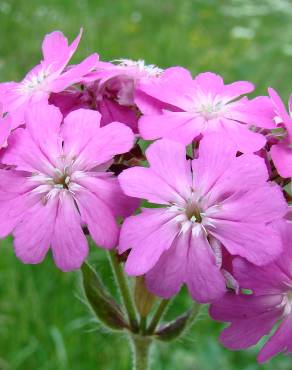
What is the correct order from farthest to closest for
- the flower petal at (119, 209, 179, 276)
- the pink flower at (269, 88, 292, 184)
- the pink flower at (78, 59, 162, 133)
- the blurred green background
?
the blurred green background → the pink flower at (78, 59, 162, 133) → the pink flower at (269, 88, 292, 184) → the flower petal at (119, 209, 179, 276)

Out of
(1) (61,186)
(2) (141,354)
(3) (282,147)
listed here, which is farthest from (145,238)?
(2) (141,354)

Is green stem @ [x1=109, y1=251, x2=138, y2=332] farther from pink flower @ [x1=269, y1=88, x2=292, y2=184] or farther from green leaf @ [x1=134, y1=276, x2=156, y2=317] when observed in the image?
pink flower @ [x1=269, y1=88, x2=292, y2=184]

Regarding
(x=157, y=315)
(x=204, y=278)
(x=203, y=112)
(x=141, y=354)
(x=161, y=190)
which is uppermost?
(x=203, y=112)

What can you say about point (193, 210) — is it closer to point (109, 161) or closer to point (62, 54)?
point (109, 161)

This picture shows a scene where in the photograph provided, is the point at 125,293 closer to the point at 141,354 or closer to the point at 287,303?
the point at 141,354

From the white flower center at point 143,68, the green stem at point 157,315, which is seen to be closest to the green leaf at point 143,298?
the green stem at point 157,315

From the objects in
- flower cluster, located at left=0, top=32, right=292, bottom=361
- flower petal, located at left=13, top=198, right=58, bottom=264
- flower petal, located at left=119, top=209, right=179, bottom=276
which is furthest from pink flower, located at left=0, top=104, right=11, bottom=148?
flower petal, located at left=119, top=209, right=179, bottom=276
